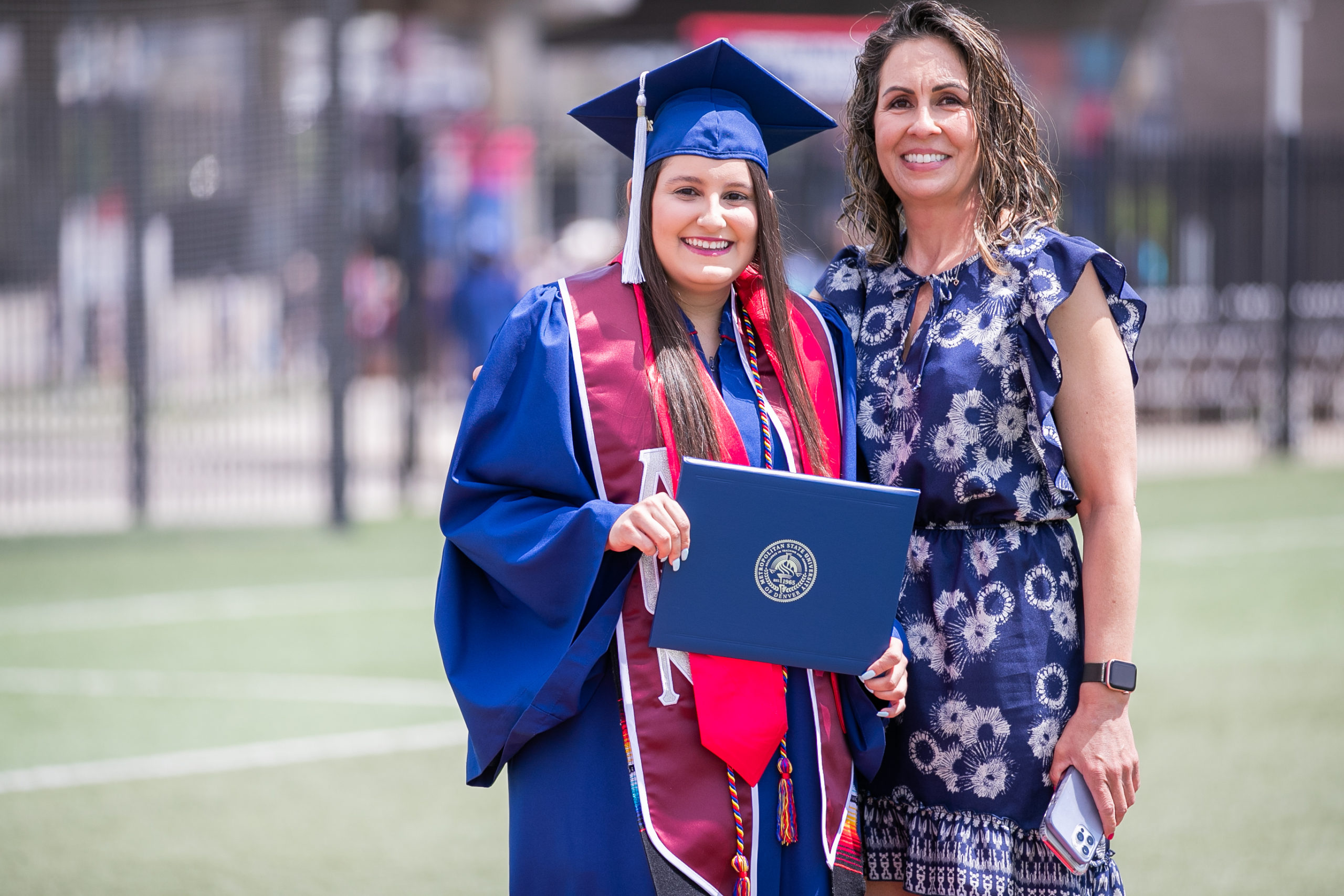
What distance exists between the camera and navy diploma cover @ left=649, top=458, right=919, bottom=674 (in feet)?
7.86

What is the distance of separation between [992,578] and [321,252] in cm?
903

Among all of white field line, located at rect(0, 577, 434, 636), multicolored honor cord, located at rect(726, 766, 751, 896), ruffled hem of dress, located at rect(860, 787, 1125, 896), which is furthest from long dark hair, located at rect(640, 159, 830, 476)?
white field line, located at rect(0, 577, 434, 636)

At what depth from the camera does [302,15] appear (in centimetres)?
1123

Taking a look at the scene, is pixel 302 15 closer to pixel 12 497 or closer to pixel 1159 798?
pixel 12 497

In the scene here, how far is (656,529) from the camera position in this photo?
2.36m

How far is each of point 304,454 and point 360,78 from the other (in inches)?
634

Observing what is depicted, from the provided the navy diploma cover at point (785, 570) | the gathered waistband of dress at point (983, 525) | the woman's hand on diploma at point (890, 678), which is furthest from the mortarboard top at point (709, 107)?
the woman's hand on diploma at point (890, 678)

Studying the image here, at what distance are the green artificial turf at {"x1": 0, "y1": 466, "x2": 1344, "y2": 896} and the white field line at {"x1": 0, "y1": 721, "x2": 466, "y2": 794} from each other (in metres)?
0.09

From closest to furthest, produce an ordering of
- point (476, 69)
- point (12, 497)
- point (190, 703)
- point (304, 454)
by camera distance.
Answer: point (190, 703), point (12, 497), point (304, 454), point (476, 69)

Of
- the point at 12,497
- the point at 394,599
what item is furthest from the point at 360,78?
the point at 394,599

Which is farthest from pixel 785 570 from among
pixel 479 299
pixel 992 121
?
pixel 479 299

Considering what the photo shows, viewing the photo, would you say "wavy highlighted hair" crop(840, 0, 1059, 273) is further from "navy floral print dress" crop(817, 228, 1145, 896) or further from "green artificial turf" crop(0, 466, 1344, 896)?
"green artificial turf" crop(0, 466, 1344, 896)

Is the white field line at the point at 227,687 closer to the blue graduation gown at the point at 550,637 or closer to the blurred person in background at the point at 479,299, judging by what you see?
the blue graduation gown at the point at 550,637

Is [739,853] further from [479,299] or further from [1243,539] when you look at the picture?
[479,299]
